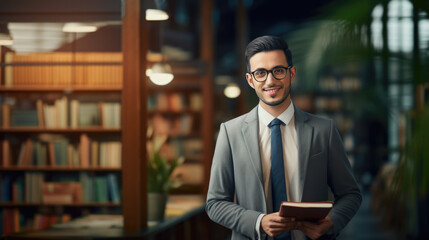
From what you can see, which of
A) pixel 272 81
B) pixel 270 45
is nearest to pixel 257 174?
pixel 272 81

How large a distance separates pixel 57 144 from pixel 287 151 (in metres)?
4.62

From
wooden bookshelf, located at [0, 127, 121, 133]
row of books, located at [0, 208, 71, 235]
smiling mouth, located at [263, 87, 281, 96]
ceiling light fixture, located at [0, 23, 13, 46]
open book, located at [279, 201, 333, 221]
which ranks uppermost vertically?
ceiling light fixture, located at [0, 23, 13, 46]

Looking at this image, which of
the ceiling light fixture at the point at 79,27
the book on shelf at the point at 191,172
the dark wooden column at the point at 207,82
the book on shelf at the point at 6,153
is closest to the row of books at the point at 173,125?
the book on shelf at the point at 191,172

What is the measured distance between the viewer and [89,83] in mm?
5961

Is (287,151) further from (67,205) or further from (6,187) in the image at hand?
(6,187)

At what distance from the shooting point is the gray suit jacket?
159cm

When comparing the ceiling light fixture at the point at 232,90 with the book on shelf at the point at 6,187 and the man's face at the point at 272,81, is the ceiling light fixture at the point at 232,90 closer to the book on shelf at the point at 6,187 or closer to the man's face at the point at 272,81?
the book on shelf at the point at 6,187

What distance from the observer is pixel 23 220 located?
5.62 meters

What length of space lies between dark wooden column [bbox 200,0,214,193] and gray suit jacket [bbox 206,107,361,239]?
18.5ft

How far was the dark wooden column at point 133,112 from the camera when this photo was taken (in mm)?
4246

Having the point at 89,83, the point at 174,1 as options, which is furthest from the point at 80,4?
the point at 174,1

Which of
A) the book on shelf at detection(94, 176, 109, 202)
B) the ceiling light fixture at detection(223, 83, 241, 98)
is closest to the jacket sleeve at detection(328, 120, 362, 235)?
the book on shelf at detection(94, 176, 109, 202)

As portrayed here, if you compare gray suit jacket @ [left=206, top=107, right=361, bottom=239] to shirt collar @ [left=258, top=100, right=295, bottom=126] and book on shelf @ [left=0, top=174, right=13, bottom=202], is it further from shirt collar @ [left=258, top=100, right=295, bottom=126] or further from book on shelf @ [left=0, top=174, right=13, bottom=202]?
book on shelf @ [left=0, top=174, right=13, bottom=202]

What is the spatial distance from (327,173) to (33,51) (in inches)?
149
